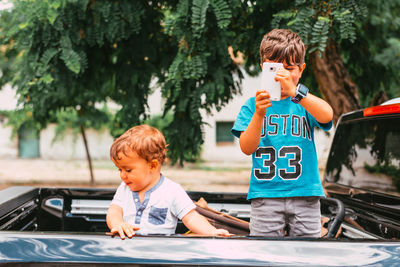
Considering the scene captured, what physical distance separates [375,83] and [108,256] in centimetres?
586

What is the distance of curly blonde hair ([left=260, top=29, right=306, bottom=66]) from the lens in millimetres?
1783

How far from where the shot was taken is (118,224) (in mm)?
1623

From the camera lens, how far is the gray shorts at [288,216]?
1.94 m

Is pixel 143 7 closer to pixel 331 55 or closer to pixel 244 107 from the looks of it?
pixel 331 55

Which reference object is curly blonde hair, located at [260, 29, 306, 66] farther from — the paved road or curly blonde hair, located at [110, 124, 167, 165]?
the paved road

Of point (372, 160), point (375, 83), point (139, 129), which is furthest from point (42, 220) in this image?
point (375, 83)

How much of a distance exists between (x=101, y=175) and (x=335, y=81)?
12827mm

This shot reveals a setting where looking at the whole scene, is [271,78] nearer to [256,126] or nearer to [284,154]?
[256,126]

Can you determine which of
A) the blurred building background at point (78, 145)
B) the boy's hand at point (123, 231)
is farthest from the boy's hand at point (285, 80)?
the blurred building background at point (78, 145)

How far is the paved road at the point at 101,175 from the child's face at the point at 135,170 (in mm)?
9955

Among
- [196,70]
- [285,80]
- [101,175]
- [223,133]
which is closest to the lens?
[285,80]

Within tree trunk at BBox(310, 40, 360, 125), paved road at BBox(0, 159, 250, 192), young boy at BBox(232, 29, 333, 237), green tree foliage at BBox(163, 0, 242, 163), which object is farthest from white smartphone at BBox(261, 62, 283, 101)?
paved road at BBox(0, 159, 250, 192)

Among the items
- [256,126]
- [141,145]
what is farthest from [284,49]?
[141,145]

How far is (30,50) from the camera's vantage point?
4.48 m
